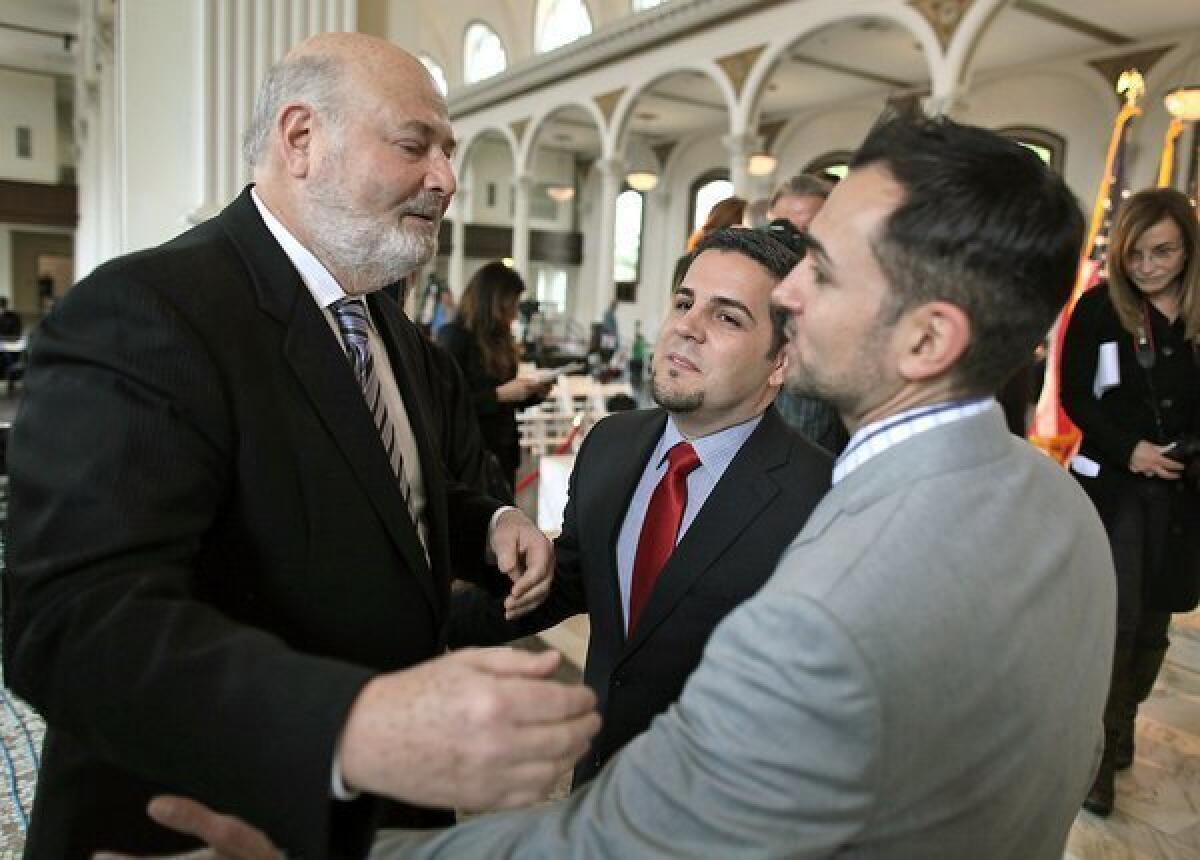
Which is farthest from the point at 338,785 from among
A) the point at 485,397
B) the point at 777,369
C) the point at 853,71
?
the point at 853,71

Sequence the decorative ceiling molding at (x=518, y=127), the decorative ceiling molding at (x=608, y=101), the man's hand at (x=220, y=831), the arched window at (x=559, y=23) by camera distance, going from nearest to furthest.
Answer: the man's hand at (x=220, y=831) < the decorative ceiling molding at (x=608, y=101) < the decorative ceiling molding at (x=518, y=127) < the arched window at (x=559, y=23)

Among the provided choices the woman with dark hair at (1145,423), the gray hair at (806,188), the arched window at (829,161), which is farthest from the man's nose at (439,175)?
the arched window at (829,161)

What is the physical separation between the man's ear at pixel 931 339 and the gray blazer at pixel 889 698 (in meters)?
0.08

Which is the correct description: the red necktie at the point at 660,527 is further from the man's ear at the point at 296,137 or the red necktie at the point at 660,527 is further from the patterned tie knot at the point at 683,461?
the man's ear at the point at 296,137

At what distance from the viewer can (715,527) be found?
149cm

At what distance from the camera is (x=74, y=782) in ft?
3.51

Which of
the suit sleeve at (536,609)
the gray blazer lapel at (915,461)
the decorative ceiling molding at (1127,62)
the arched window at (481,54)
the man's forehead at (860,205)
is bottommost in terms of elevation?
A: the suit sleeve at (536,609)

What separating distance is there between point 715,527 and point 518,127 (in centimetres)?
1662

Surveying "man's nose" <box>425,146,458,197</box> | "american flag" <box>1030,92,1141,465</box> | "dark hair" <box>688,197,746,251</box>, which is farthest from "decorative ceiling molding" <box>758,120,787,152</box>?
"man's nose" <box>425,146,458,197</box>

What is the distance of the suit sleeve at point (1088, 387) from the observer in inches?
112

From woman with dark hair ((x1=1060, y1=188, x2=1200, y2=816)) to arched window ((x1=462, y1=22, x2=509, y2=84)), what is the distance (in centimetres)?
1848

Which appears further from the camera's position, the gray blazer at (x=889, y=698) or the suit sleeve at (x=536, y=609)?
the suit sleeve at (x=536, y=609)

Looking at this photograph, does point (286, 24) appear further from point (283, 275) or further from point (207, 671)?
point (207, 671)

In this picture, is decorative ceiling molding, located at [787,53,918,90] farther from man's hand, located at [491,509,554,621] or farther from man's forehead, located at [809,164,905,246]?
man's forehead, located at [809,164,905,246]
